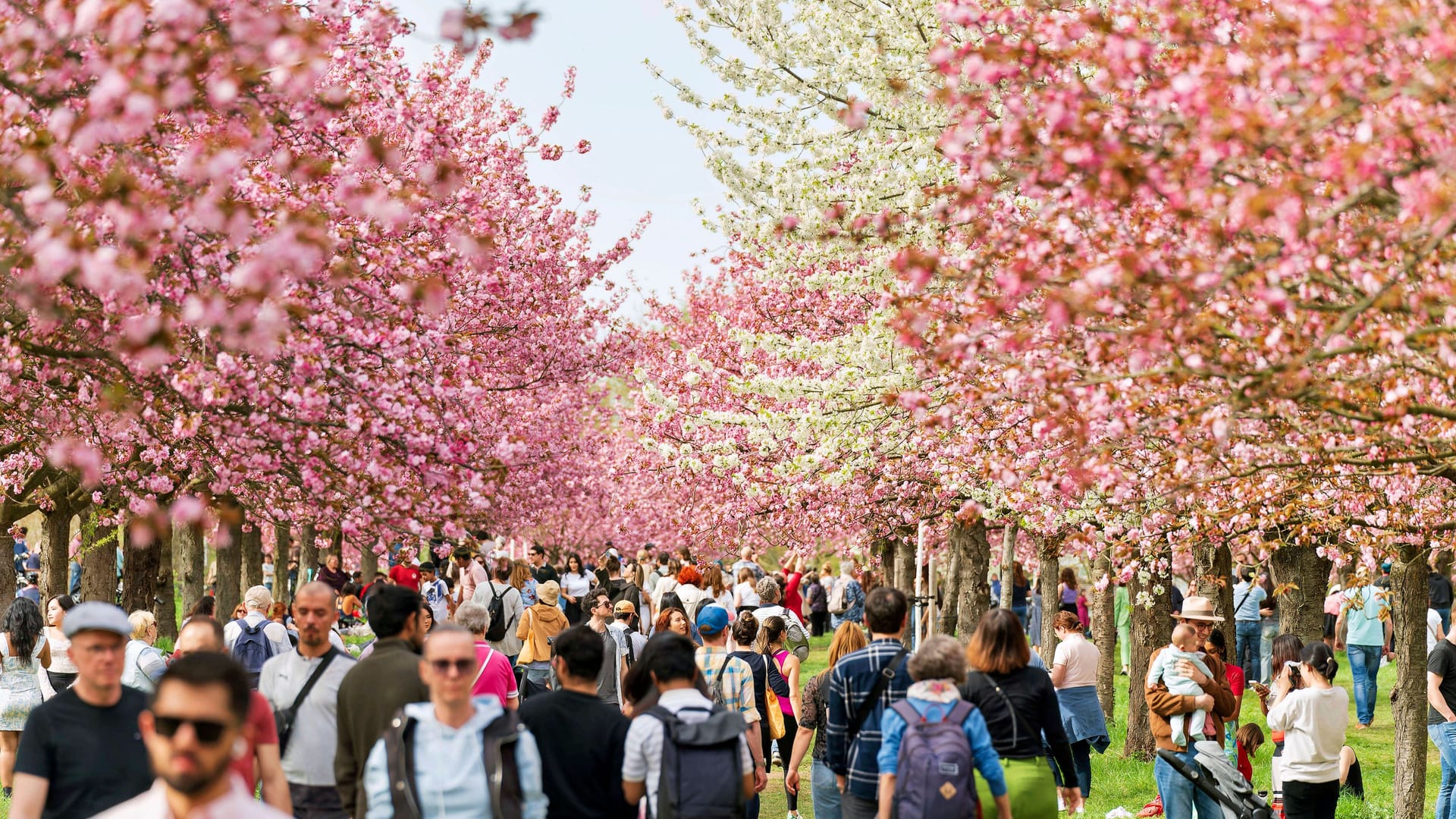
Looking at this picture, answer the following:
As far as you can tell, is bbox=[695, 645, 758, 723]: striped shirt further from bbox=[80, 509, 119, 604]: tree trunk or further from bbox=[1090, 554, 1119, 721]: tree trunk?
bbox=[80, 509, 119, 604]: tree trunk

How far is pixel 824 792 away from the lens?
964 centimetres

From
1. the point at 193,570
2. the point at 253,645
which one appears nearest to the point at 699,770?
the point at 253,645

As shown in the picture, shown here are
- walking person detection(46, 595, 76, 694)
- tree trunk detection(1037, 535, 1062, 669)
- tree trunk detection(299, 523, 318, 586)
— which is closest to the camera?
walking person detection(46, 595, 76, 694)

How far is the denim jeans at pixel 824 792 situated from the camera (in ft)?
31.4

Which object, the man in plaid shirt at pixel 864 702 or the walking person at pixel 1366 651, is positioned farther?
the walking person at pixel 1366 651

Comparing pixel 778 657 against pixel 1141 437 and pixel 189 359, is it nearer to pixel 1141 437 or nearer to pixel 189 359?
pixel 1141 437

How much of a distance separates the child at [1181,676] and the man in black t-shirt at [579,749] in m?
4.77

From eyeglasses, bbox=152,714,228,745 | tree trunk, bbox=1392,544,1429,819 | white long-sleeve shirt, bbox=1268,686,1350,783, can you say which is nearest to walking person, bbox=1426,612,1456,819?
white long-sleeve shirt, bbox=1268,686,1350,783

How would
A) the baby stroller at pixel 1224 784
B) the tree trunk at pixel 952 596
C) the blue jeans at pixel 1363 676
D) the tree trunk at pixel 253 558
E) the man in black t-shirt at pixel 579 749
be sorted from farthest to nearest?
1. the tree trunk at pixel 253 558
2. the tree trunk at pixel 952 596
3. the blue jeans at pixel 1363 676
4. the baby stroller at pixel 1224 784
5. the man in black t-shirt at pixel 579 749

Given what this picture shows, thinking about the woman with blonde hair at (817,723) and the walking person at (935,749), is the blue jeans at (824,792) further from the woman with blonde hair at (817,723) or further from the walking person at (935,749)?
the walking person at (935,749)

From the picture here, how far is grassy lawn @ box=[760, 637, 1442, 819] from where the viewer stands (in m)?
13.0

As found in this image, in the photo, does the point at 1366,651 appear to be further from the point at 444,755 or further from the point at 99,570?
the point at 99,570

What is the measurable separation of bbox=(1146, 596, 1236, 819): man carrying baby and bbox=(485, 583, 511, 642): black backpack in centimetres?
774

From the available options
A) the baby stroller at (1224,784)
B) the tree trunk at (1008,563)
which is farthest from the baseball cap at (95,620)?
the tree trunk at (1008,563)
